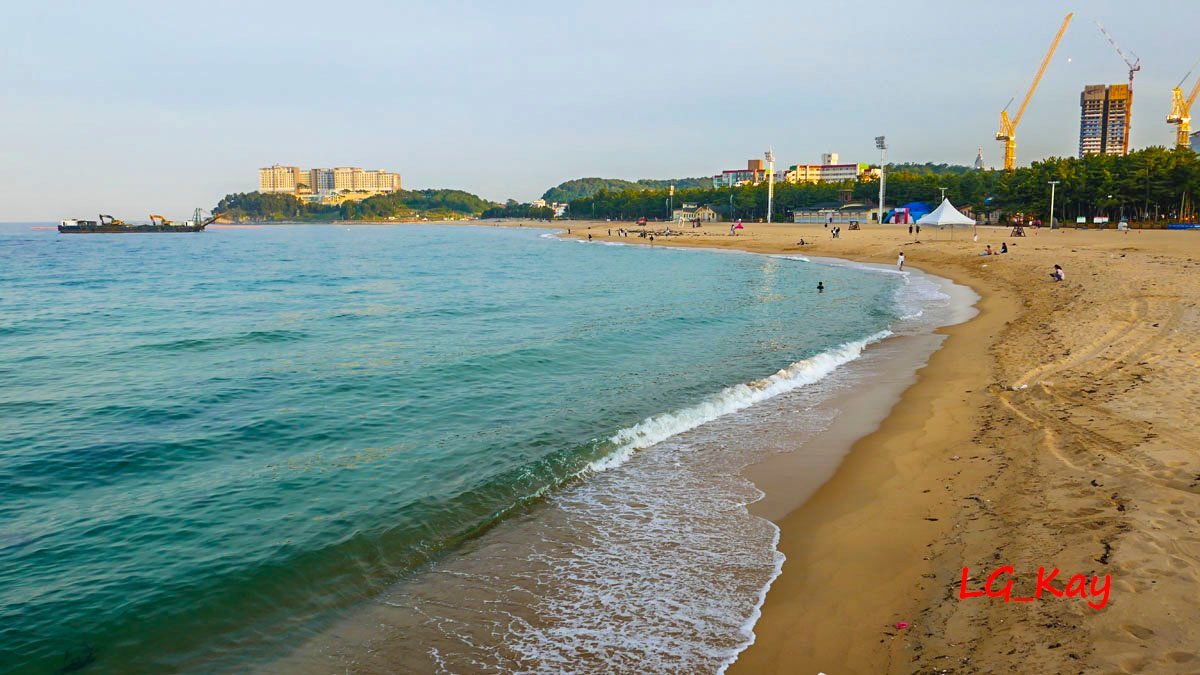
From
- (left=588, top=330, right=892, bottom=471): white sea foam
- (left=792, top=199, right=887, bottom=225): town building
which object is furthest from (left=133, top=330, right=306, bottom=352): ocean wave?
(left=792, top=199, right=887, bottom=225): town building

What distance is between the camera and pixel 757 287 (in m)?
40.6

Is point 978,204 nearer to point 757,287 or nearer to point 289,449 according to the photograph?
point 757,287

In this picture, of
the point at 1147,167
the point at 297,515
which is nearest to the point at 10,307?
the point at 297,515

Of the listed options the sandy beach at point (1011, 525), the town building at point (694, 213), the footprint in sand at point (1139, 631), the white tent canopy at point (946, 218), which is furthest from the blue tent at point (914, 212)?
the footprint in sand at point (1139, 631)

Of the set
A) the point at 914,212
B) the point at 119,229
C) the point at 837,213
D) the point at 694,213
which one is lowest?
the point at 119,229

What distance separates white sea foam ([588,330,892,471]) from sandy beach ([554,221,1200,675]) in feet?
8.52

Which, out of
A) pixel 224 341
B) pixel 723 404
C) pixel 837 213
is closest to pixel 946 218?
pixel 837 213

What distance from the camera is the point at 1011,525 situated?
7695mm

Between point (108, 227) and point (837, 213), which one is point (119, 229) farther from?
point (837, 213)

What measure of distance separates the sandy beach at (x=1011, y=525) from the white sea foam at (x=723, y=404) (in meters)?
2.60

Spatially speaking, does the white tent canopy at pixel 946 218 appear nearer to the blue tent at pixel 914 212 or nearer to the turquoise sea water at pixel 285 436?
the turquoise sea water at pixel 285 436

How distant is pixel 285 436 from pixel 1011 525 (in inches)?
467

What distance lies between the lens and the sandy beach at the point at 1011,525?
18.1ft

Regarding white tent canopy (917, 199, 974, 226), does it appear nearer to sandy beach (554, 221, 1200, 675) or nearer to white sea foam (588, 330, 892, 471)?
sandy beach (554, 221, 1200, 675)
